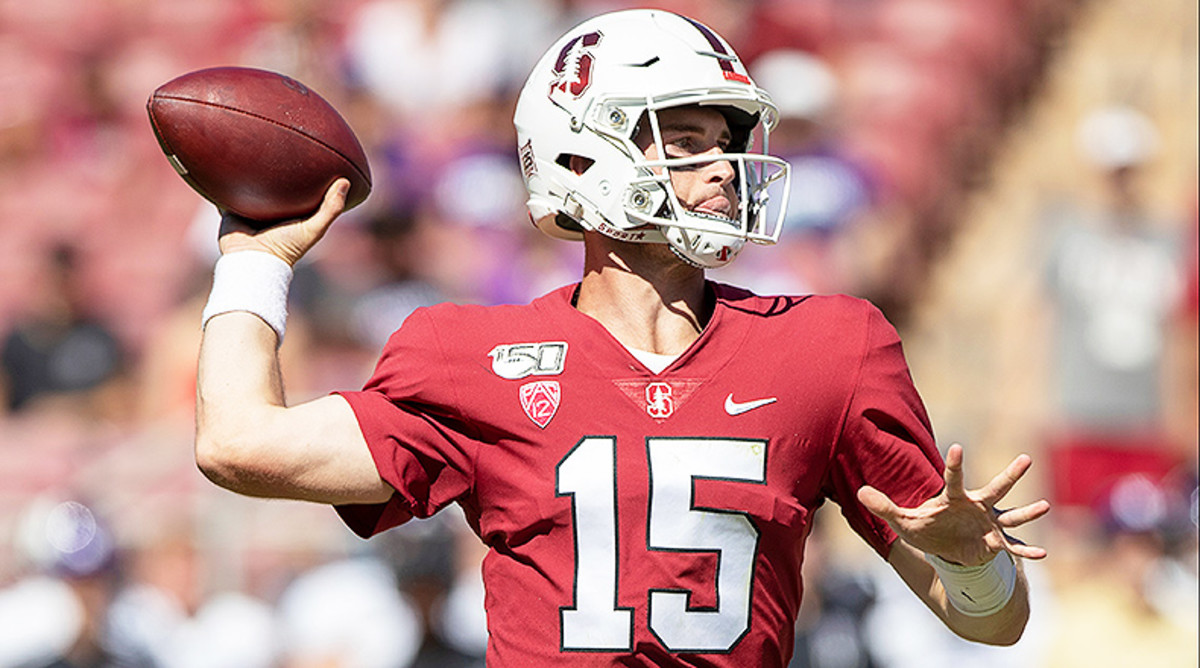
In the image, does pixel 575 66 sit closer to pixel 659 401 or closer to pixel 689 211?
pixel 689 211

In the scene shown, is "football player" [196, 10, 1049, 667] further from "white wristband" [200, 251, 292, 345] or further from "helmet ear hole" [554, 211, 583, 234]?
"helmet ear hole" [554, 211, 583, 234]

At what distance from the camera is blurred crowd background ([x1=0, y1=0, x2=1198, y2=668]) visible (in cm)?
584

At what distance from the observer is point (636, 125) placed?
2.75 m

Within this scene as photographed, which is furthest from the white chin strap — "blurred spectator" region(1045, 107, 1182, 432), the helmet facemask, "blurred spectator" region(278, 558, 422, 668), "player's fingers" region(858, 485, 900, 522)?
"blurred spectator" region(1045, 107, 1182, 432)

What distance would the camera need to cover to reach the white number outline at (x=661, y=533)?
2.49 meters

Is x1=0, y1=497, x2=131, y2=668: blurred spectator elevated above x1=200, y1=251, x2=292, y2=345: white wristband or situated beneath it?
situated beneath

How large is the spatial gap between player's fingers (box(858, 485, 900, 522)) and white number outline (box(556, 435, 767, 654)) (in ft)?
0.59

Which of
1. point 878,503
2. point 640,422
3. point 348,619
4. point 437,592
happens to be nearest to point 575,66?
point 640,422

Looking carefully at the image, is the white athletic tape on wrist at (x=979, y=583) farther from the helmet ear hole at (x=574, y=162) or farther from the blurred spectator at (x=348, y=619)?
the blurred spectator at (x=348, y=619)

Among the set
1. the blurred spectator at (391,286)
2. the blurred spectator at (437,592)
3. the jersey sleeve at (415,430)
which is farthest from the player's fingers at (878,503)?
the blurred spectator at (391,286)

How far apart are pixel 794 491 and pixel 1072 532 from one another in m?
4.13

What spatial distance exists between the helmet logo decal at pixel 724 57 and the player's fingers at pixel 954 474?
0.78 metres

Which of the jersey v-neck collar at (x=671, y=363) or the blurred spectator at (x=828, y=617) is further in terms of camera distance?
the blurred spectator at (x=828, y=617)

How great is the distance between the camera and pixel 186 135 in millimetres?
2811
